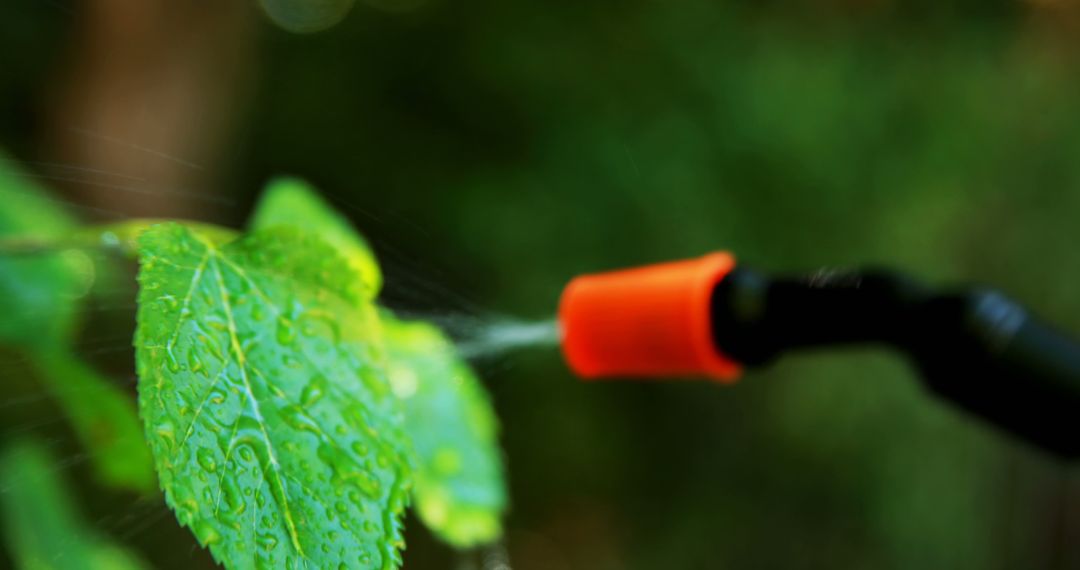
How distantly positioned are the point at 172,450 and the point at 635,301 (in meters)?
0.18

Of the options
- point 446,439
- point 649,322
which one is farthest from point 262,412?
point 446,439

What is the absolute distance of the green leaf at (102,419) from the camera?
0.36m

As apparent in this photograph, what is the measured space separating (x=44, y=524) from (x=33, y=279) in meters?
0.10

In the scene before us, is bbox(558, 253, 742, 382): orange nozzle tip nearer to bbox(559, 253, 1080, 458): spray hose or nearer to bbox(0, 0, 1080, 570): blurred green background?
bbox(559, 253, 1080, 458): spray hose

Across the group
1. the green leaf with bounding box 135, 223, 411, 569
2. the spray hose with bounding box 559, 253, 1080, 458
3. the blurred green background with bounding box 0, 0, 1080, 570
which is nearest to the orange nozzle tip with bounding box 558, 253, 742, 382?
the spray hose with bounding box 559, 253, 1080, 458

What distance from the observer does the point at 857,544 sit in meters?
→ 1.97

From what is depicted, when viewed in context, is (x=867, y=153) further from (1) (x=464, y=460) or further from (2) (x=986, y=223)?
(1) (x=464, y=460)

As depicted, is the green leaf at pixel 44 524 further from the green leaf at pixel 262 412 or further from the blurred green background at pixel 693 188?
the blurred green background at pixel 693 188

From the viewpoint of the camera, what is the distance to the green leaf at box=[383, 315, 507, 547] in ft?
1.53

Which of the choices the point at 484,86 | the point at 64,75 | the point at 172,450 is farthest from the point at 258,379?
the point at 484,86

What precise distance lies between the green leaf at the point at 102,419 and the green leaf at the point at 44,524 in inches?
0.7

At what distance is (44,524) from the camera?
34 centimetres

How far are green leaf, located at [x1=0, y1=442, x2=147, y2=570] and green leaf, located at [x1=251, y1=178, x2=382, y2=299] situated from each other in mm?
120

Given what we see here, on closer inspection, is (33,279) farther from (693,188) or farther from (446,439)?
(693,188)
